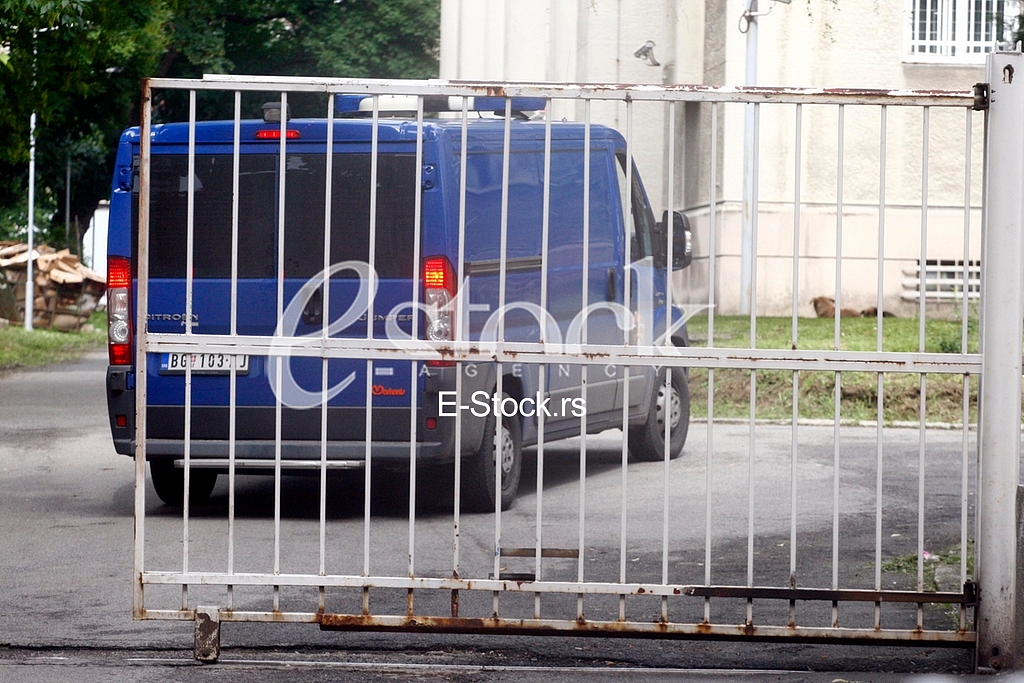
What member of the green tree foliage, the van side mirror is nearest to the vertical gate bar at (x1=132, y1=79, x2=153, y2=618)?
the van side mirror

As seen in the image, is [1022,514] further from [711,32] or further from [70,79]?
[711,32]

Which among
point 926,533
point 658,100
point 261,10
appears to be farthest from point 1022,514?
point 261,10

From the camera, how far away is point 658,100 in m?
5.31

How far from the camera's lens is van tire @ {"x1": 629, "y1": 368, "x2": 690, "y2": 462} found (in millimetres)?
11469

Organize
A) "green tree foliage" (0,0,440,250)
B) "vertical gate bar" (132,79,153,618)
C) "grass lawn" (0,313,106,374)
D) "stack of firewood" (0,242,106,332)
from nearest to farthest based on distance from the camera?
"vertical gate bar" (132,79,153,618) < "green tree foliage" (0,0,440,250) < "grass lawn" (0,313,106,374) < "stack of firewood" (0,242,106,332)

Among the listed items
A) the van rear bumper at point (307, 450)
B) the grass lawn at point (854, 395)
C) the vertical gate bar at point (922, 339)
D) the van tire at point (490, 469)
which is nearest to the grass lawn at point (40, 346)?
the grass lawn at point (854, 395)

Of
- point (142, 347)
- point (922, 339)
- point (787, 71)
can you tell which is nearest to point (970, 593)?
point (922, 339)

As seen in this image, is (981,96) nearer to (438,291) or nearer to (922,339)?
(922,339)

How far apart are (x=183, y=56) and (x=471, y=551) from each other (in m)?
27.2

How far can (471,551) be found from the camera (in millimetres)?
8094

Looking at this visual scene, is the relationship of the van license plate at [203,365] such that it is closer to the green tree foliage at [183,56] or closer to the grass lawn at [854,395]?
the grass lawn at [854,395]

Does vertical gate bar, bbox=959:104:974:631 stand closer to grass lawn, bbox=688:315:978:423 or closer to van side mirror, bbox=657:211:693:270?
van side mirror, bbox=657:211:693:270

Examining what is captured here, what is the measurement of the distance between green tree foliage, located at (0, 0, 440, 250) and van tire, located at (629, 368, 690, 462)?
1051 centimetres

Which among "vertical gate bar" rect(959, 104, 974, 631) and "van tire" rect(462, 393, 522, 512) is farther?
"van tire" rect(462, 393, 522, 512)
